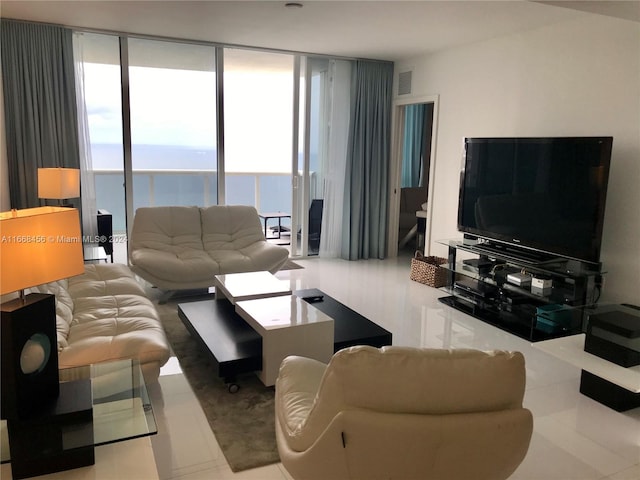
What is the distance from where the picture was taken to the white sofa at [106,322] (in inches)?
97.3

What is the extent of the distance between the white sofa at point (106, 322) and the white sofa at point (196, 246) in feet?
1.68

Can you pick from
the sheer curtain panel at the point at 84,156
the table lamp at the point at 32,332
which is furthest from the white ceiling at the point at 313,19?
the table lamp at the point at 32,332

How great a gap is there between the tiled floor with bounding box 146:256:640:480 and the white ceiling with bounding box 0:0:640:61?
242cm

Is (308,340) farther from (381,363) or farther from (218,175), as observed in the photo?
(218,175)

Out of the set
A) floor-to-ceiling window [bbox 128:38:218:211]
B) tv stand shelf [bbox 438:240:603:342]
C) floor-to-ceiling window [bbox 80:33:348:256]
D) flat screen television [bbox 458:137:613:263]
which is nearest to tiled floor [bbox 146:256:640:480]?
tv stand shelf [bbox 438:240:603:342]

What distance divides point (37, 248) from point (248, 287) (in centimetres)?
208

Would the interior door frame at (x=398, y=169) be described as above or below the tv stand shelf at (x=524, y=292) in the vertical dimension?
above

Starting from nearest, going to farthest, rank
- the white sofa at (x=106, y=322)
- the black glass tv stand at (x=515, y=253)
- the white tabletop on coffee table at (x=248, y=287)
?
the white sofa at (x=106, y=322), the white tabletop on coffee table at (x=248, y=287), the black glass tv stand at (x=515, y=253)

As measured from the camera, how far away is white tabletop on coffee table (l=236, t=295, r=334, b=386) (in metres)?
2.81

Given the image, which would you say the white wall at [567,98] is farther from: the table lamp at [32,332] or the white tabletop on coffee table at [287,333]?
the table lamp at [32,332]

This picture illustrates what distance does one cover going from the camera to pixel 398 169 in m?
6.54

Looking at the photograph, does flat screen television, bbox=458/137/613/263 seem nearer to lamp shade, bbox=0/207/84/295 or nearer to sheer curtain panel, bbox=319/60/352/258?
sheer curtain panel, bbox=319/60/352/258

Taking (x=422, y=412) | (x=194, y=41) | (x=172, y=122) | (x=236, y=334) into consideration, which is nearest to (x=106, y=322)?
(x=236, y=334)

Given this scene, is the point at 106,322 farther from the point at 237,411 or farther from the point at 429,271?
the point at 429,271
